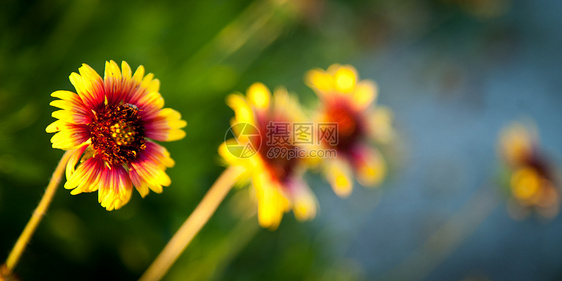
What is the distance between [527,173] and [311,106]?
61cm

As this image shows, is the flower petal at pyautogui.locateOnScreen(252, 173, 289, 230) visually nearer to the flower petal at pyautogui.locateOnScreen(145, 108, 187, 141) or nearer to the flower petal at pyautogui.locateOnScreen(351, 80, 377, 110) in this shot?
the flower petal at pyautogui.locateOnScreen(145, 108, 187, 141)

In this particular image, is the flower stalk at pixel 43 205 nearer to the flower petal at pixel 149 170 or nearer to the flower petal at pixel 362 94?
the flower petal at pixel 149 170

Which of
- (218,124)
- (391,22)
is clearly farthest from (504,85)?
(218,124)

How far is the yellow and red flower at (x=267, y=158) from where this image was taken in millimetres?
515

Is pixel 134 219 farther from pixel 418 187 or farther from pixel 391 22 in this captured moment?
pixel 391 22

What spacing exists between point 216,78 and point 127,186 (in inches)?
19.7

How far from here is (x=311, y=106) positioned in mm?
1032

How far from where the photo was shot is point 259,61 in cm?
113

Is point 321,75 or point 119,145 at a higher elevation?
point 321,75

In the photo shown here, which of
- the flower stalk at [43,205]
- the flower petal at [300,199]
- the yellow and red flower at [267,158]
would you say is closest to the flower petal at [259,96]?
the yellow and red flower at [267,158]

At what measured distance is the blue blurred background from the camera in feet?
2.35

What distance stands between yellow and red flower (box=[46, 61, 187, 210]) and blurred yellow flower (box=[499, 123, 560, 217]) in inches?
39.2


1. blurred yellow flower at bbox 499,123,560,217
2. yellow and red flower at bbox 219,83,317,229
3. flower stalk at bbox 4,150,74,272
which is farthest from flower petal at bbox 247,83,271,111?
blurred yellow flower at bbox 499,123,560,217

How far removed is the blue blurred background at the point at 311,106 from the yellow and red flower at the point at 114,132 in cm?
29
